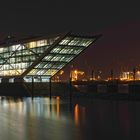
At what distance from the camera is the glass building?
8944 cm

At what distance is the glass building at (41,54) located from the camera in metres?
89.4

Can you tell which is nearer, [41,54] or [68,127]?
[68,127]

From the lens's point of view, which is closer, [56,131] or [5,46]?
[56,131]

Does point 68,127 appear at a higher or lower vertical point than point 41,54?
lower

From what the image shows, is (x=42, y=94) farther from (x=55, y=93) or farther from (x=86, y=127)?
(x=86, y=127)

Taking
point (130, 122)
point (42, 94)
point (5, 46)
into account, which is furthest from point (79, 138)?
point (5, 46)

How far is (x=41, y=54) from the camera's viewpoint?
298 ft

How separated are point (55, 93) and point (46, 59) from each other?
1069cm

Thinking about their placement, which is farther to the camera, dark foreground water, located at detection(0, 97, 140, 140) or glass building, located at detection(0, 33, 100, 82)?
glass building, located at detection(0, 33, 100, 82)

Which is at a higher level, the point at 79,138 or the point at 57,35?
the point at 57,35

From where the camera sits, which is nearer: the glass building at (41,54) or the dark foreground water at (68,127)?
the dark foreground water at (68,127)

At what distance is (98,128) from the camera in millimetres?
27531

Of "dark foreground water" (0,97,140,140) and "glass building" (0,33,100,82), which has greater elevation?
"glass building" (0,33,100,82)

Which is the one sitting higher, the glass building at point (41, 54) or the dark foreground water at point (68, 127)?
the glass building at point (41, 54)
